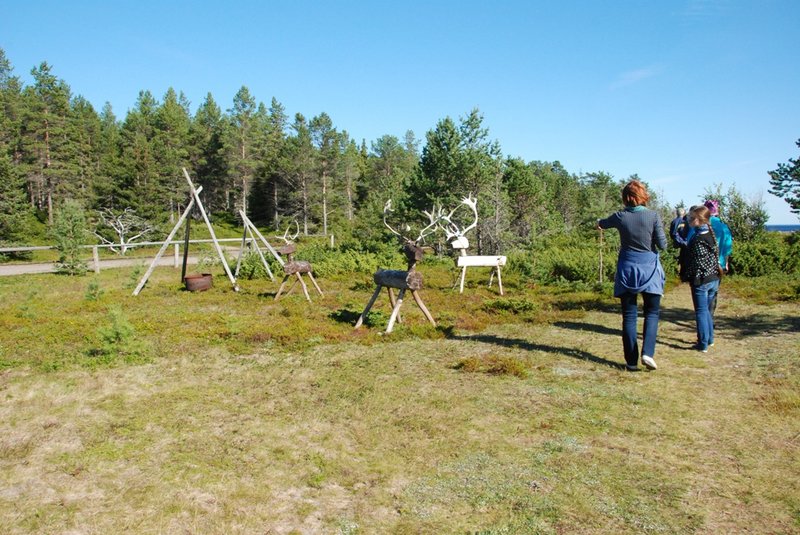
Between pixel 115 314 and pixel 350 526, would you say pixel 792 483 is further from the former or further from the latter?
pixel 115 314

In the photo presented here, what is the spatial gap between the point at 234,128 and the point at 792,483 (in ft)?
202

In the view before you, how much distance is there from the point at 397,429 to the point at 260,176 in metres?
56.5

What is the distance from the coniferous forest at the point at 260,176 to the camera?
2364cm

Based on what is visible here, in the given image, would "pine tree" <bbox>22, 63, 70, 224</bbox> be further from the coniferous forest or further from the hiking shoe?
the hiking shoe

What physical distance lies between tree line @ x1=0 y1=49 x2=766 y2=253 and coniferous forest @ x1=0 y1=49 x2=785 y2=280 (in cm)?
11

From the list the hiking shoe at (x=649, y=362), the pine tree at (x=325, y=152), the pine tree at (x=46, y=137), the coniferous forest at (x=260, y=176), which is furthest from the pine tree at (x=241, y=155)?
the hiking shoe at (x=649, y=362)

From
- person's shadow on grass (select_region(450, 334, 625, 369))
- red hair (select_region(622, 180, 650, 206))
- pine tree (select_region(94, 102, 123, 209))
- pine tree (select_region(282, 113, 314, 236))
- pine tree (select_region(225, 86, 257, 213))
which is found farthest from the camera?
pine tree (select_region(225, 86, 257, 213))

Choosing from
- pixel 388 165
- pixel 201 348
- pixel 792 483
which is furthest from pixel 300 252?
pixel 388 165

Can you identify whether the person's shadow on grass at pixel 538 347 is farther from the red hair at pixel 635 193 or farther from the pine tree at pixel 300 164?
the pine tree at pixel 300 164

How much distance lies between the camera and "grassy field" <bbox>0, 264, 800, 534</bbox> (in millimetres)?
3506

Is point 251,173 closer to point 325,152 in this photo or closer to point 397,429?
point 325,152

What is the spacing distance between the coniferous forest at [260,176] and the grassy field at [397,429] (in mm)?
10459

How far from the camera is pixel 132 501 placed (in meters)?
3.71

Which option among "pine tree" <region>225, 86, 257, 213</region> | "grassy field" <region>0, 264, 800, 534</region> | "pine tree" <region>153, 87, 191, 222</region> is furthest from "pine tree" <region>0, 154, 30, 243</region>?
"grassy field" <region>0, 264, 800, 534</region>
